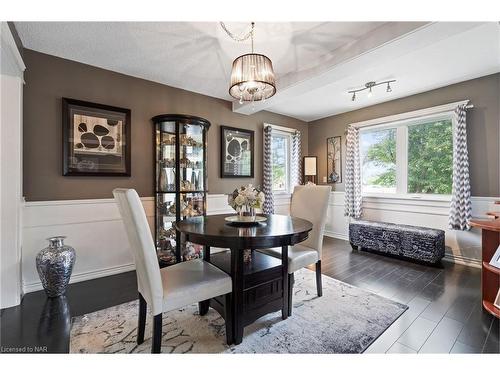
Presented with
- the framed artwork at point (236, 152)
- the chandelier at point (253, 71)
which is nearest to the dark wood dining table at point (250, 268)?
the chandelier at point (253, 71)

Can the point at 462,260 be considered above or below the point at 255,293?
below

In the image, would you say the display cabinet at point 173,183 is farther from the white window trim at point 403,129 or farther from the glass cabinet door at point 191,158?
the white window trim at point 403,129

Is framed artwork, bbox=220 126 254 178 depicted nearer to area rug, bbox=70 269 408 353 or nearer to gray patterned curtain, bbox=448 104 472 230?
area rug, bbox=70 269 408 353

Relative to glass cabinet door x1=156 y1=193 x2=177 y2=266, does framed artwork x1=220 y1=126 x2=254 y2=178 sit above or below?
above

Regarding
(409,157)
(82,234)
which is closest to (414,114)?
(409,157)

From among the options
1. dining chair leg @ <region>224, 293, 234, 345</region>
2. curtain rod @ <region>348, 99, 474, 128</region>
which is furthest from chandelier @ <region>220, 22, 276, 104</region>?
curtain rod @ <region>348, 99, 474, 128</region>

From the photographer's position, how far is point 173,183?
125 inches

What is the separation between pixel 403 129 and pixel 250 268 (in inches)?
144

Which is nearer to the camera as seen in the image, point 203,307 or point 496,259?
point 496,259

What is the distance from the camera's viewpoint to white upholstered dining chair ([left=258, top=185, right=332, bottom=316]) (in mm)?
2072

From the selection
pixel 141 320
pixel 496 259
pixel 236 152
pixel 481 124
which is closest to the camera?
pixel 141 320

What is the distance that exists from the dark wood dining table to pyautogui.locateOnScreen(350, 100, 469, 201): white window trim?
2.88m

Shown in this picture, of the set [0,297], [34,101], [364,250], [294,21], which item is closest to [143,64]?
[34,101]

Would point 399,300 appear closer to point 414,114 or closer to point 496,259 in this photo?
point 496,259
